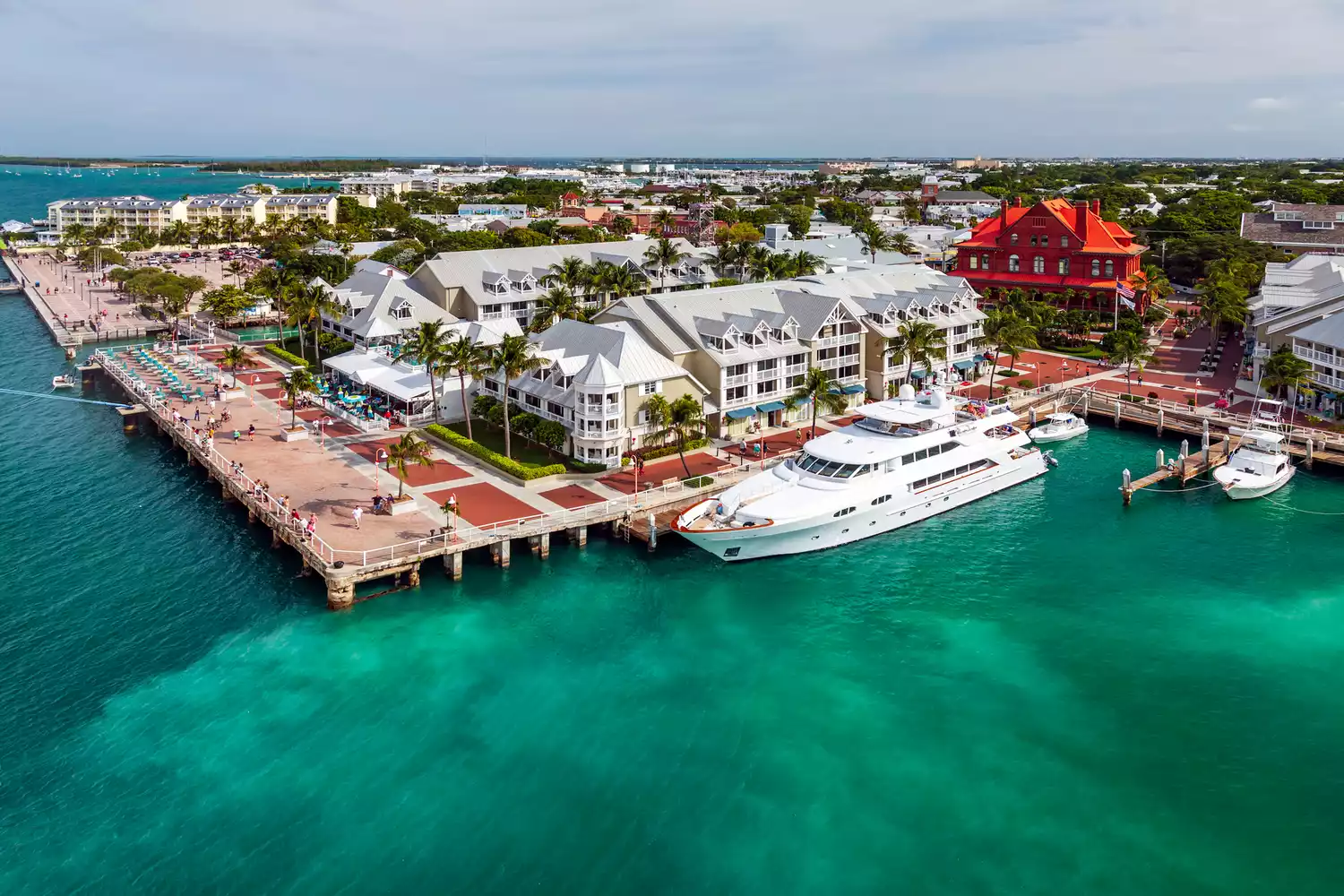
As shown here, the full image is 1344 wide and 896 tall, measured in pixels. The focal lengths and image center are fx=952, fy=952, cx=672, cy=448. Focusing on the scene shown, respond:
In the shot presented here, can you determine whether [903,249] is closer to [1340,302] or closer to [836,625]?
[1340,302]

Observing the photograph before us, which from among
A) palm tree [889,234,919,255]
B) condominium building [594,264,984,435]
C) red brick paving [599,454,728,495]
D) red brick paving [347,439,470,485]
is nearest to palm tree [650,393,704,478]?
red brick paving [599,454,728,495]

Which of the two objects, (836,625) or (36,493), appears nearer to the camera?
(836,625)

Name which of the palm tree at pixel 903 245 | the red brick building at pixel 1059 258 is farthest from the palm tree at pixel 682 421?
the palm tree at pixel 903 245

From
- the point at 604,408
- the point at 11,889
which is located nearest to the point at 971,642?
the point at 604,408

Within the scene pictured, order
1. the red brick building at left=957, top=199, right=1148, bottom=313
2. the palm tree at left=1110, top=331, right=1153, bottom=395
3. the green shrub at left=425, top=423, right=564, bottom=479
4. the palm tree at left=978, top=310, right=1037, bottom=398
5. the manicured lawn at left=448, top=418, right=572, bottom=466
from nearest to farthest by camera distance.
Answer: the green shrub at left=425, top=423, right=564, bottom=479 < the manicured lawn at left=448, top=418, right=572, bottom=466 < the palm tree at left=978, top=310, right=1037, bottom=398 < the palm tree at left=1110, top=331, right=1153, bottom=395 < the red brick building at left=957, top=199, right=1148, bottom=313

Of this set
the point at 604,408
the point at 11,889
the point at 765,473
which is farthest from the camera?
the point at 604,408

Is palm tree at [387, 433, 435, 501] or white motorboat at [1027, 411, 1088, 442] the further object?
white motorboat at [1027, 411, 1088, 442]

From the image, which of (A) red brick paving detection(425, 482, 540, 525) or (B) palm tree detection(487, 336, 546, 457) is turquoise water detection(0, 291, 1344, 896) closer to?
(A) red brick paving detection(425, 482, 540, 525)
